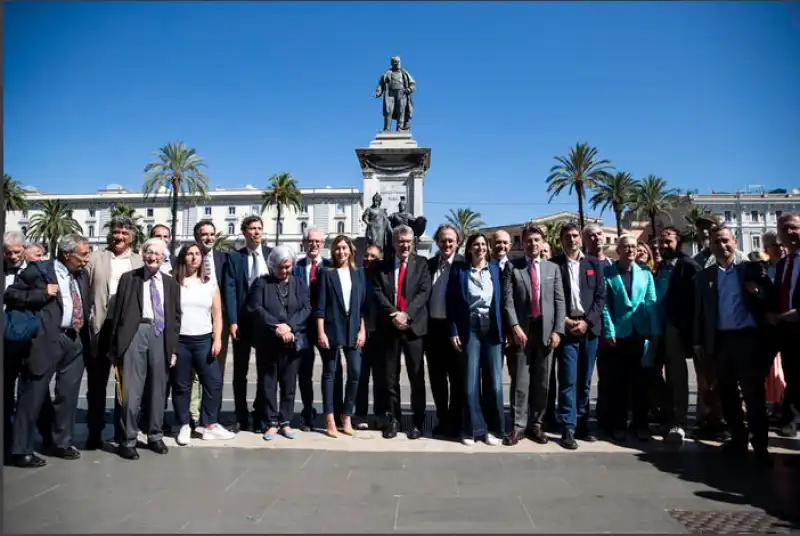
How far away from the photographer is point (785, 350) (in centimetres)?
532

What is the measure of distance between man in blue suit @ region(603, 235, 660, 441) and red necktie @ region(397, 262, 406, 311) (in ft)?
7.36

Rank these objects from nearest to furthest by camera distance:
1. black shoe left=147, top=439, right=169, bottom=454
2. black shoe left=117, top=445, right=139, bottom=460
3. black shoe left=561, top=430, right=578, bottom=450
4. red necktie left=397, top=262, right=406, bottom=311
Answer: black shoe left=117, top=445, right=139, bottom=460
black shoe left=147, top=439, right=169, bottom=454
black shoe left=561, top=430, right=578, bottom=450
red necktie left=397, top=262, right=406, bottom=311

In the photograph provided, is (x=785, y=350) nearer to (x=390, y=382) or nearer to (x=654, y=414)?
(x=654, y=414)

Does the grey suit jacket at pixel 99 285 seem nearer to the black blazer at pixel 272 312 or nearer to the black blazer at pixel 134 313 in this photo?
the black blazer at pixel 134 313

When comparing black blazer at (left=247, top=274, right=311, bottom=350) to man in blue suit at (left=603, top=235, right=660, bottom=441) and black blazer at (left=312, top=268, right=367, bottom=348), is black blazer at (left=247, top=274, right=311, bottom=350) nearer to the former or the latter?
black blazer at (left=312, top=268, right=367, bottom=348)

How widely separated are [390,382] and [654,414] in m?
3.40

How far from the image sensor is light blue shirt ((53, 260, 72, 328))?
540cm

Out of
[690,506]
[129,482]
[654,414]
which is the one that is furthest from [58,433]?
[654,414]

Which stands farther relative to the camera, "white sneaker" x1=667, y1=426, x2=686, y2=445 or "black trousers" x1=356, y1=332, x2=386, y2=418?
"black trousers" x1=356, y1=332, x2=386, y2=418

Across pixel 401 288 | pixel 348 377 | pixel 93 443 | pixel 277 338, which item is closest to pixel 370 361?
pixel 348 377

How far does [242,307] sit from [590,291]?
3.97 meters

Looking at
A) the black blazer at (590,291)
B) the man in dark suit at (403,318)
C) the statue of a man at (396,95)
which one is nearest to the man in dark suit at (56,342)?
the man in dark suit at (403,318)

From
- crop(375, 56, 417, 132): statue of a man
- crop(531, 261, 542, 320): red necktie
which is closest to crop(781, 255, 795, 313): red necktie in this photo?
crop(531, 261, 542, 320): red necktie

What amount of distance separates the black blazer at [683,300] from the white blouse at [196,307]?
504cm
